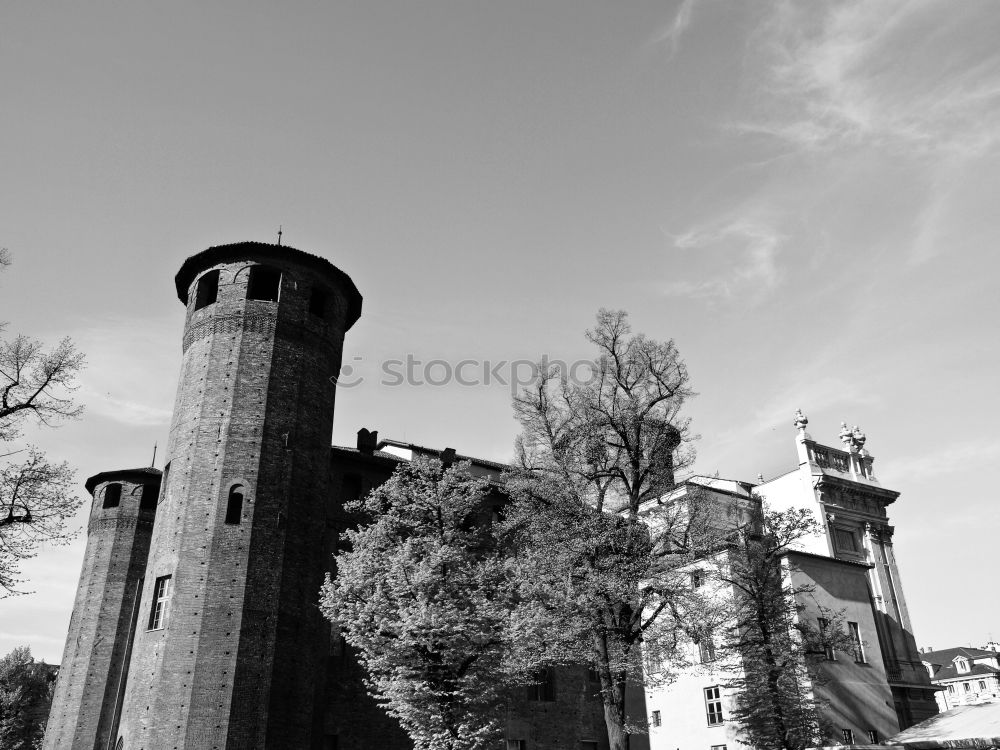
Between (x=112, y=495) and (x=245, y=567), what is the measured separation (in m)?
15.4

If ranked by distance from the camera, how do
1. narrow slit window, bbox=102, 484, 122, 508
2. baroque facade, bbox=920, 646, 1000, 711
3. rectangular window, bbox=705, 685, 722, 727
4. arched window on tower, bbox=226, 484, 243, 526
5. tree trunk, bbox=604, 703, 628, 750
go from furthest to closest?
baroque facade, bbox=920, 646, 1000, 711 → narrow slit window, bbox=102, 484, 122, 508 → rectangular window, bbox=705, 685, 722, 727 → arched window on tower, bbox=226, 484, 243, 526 → tree trunk, bbox=604, 703, 628, 750

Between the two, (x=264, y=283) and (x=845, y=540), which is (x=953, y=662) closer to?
(x=845, y=540)

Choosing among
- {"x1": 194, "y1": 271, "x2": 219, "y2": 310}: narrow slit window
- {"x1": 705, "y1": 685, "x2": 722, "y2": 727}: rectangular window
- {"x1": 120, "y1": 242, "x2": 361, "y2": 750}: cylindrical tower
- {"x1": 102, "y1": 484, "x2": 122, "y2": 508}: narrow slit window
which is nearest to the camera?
{"x1": 120, "y1": 242, "x2": 361, "y2": 750}: cylindrical tower

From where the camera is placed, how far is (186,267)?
102ft

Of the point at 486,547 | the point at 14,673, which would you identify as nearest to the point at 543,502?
the point at 486,547

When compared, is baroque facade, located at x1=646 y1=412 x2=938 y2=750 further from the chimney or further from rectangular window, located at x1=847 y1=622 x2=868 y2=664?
the chimney

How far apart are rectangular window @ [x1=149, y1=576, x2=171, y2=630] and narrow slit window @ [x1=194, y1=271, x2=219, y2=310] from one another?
10553mm

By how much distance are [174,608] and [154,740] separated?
374 cm

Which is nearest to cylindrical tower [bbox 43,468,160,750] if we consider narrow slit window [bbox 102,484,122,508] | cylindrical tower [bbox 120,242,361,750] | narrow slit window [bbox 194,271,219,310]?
narrow slit window [bbox 102,484,122,508]

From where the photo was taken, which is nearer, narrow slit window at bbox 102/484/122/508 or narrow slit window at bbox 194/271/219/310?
narrow slit window at bbox 194/271/219/310

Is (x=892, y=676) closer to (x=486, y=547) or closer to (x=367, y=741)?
(x=486, y=547)

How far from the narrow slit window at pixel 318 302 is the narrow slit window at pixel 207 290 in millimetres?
3664

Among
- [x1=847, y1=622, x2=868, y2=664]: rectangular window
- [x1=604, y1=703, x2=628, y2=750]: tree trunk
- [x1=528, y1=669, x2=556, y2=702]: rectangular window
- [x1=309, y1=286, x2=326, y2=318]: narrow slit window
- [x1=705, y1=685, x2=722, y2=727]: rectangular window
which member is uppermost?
[x1=309, y1=286, x2=326, y2=318]: narrow slit window

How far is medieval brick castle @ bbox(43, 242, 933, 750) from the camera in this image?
23.8 meters
